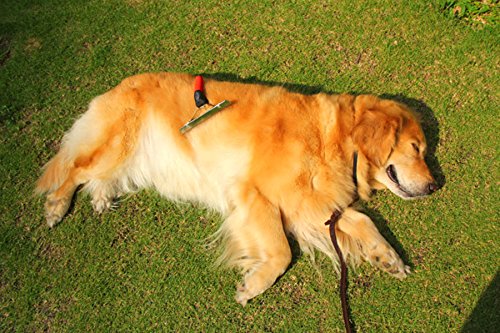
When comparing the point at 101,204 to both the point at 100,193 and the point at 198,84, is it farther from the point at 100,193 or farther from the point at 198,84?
the point at 198,84

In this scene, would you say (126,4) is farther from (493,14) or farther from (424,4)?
(493,14)

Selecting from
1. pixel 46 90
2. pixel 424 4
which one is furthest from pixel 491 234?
pixel 46 90

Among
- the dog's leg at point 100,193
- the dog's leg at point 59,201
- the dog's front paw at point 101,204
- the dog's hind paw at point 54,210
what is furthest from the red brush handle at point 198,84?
the dog's hind paw at point 54,210

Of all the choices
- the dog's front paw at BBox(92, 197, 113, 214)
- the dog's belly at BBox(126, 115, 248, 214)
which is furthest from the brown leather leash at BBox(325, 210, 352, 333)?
the dog's front paw at BBox(92, 197, 113, 214)

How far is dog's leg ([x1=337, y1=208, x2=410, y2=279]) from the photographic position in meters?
3.67

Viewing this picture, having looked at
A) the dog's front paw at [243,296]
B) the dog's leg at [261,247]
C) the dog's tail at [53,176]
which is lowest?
the dog's front paw at [243,296]

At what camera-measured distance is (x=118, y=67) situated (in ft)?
16.3

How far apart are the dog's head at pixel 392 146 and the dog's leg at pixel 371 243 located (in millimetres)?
441

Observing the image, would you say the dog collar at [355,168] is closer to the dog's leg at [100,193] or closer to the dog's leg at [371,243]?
the dog's leg at [371,243]

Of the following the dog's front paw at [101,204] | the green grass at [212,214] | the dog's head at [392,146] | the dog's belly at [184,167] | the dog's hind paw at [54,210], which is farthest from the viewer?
the dog's front paw at [101,204]

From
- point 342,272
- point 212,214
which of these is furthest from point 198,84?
point 342,272

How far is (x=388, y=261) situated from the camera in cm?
366

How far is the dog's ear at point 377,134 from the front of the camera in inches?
144

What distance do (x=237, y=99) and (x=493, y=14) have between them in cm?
391
